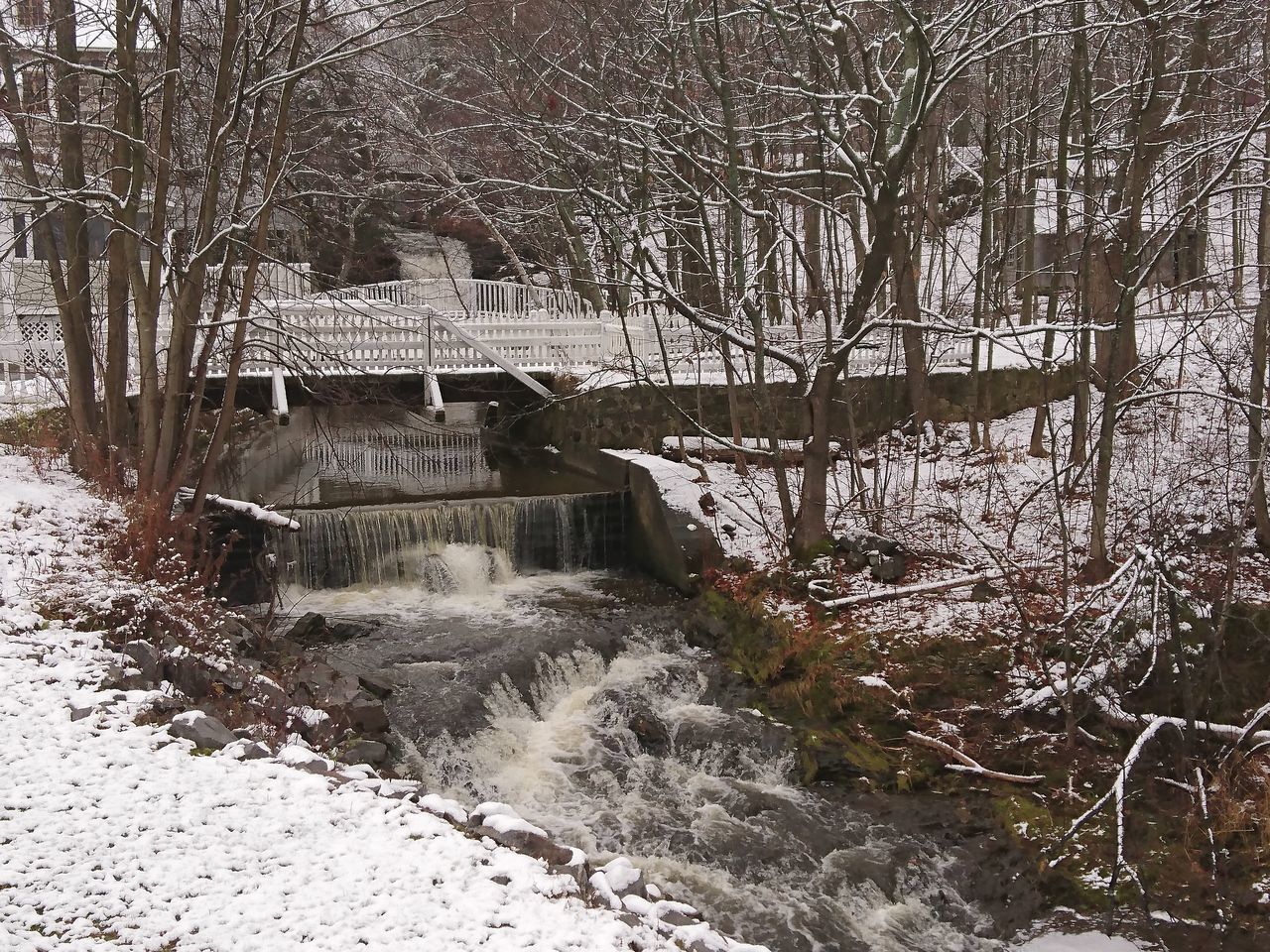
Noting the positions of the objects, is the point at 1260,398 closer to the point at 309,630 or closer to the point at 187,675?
the point at 187,675

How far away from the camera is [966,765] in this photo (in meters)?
7.30

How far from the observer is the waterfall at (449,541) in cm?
1160

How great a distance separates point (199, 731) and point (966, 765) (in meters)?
5.15

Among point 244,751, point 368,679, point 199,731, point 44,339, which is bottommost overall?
point 368,679

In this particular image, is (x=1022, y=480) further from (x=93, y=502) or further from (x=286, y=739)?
(x=93, y=502)

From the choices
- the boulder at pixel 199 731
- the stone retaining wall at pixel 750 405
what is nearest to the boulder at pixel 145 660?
the boulder at pixel 199 731

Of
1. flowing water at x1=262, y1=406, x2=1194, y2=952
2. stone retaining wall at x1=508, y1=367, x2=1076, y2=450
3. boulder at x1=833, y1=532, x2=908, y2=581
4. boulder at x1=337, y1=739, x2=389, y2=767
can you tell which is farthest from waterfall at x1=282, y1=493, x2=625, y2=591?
boulder at x1=337, y1=739, x2=389, y2=767

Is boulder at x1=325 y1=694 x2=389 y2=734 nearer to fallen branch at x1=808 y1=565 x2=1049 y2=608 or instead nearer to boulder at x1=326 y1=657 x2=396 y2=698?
boulder at x1=326 y1=657 x2=396 y2=698

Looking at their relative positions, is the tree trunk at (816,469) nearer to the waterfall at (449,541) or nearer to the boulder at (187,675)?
the waterfall at (449,541)

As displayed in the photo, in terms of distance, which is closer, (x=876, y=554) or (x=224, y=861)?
(x=224, y=861)

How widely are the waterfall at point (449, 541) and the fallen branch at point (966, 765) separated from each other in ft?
→ 19.0

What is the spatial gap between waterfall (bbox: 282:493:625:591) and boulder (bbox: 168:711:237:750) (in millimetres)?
6092

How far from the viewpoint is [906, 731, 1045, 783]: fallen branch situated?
7020mm

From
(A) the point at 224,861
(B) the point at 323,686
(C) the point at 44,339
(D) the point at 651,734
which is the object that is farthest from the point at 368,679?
(C) the point at 44,339
